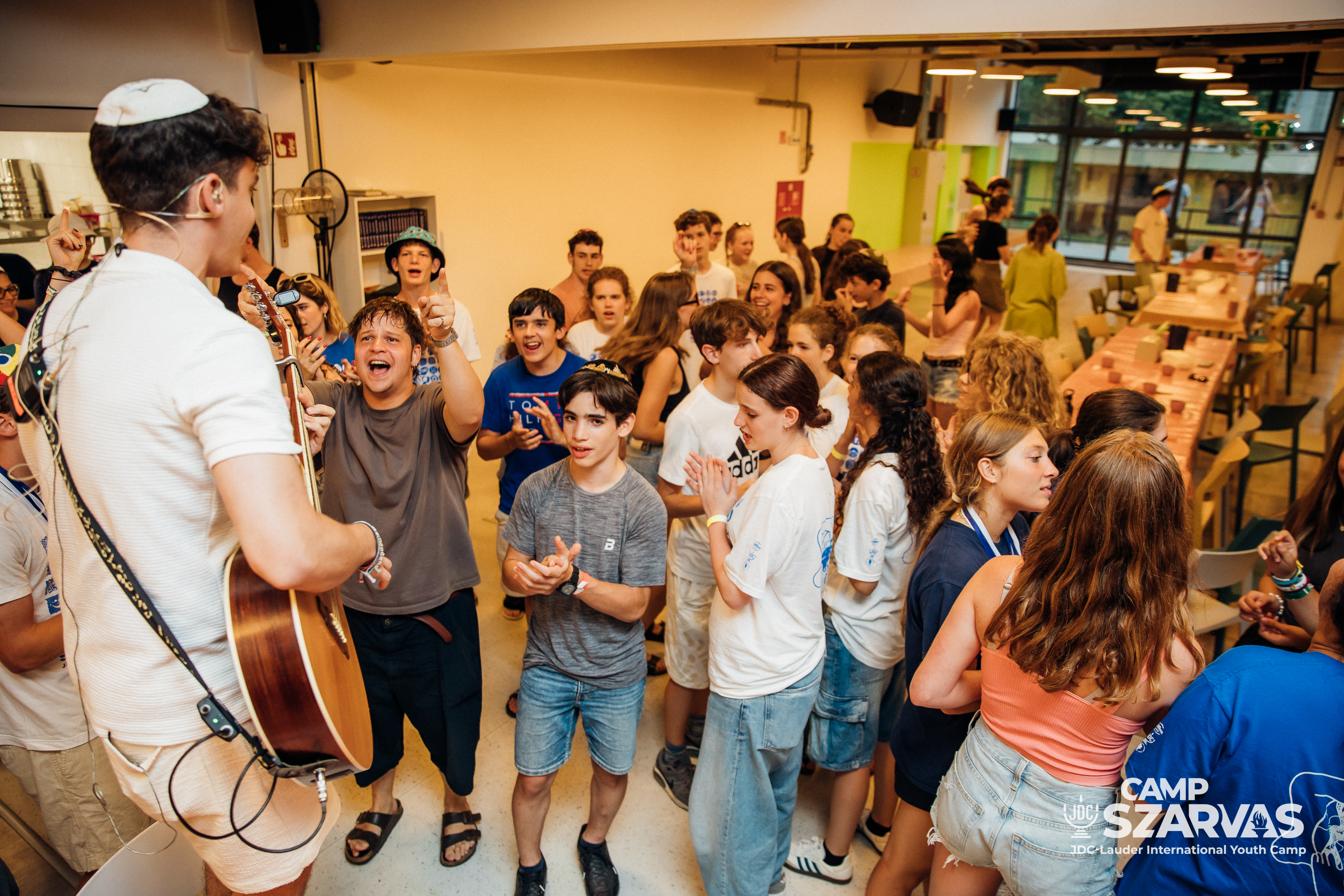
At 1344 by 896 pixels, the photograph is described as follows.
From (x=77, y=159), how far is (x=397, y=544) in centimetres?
359

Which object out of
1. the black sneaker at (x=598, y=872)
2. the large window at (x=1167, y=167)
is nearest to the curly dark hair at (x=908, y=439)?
the black sneaker at (x=598, y=872)

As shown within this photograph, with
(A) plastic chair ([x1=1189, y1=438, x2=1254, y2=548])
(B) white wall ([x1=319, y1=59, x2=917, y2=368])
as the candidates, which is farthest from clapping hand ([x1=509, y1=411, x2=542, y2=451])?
(B) white wall ([x1=319, y1=59, x2=917, y2=368])

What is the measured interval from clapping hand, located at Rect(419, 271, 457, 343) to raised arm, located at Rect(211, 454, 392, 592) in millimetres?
924

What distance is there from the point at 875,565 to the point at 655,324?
5.32ft

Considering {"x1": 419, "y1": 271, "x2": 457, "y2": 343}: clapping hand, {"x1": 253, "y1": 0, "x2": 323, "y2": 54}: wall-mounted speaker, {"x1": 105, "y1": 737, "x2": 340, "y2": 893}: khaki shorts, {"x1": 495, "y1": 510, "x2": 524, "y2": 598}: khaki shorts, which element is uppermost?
{"x1": 253, "y1": 0, "x2": 323, "y2": 54}: wall-mounted speaker

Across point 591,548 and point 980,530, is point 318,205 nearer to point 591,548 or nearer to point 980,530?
point 591,548

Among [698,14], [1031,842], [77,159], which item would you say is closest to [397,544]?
[1031,842]

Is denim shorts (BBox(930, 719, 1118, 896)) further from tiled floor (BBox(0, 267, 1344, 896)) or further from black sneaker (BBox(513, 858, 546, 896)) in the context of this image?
black sneaker (BBox(513, 858, 546, 896))

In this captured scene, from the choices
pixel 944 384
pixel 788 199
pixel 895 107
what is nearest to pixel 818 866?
pixel 944 384

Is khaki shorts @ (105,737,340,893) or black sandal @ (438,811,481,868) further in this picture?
black sandal @ (438,811,481,868)

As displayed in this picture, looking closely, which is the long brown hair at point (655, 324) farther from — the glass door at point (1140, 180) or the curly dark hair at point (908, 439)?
the glass door at point (1140, 180)

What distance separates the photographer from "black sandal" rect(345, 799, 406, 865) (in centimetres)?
248

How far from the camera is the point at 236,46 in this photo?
4656 millimetres

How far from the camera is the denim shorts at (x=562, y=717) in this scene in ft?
7.16
